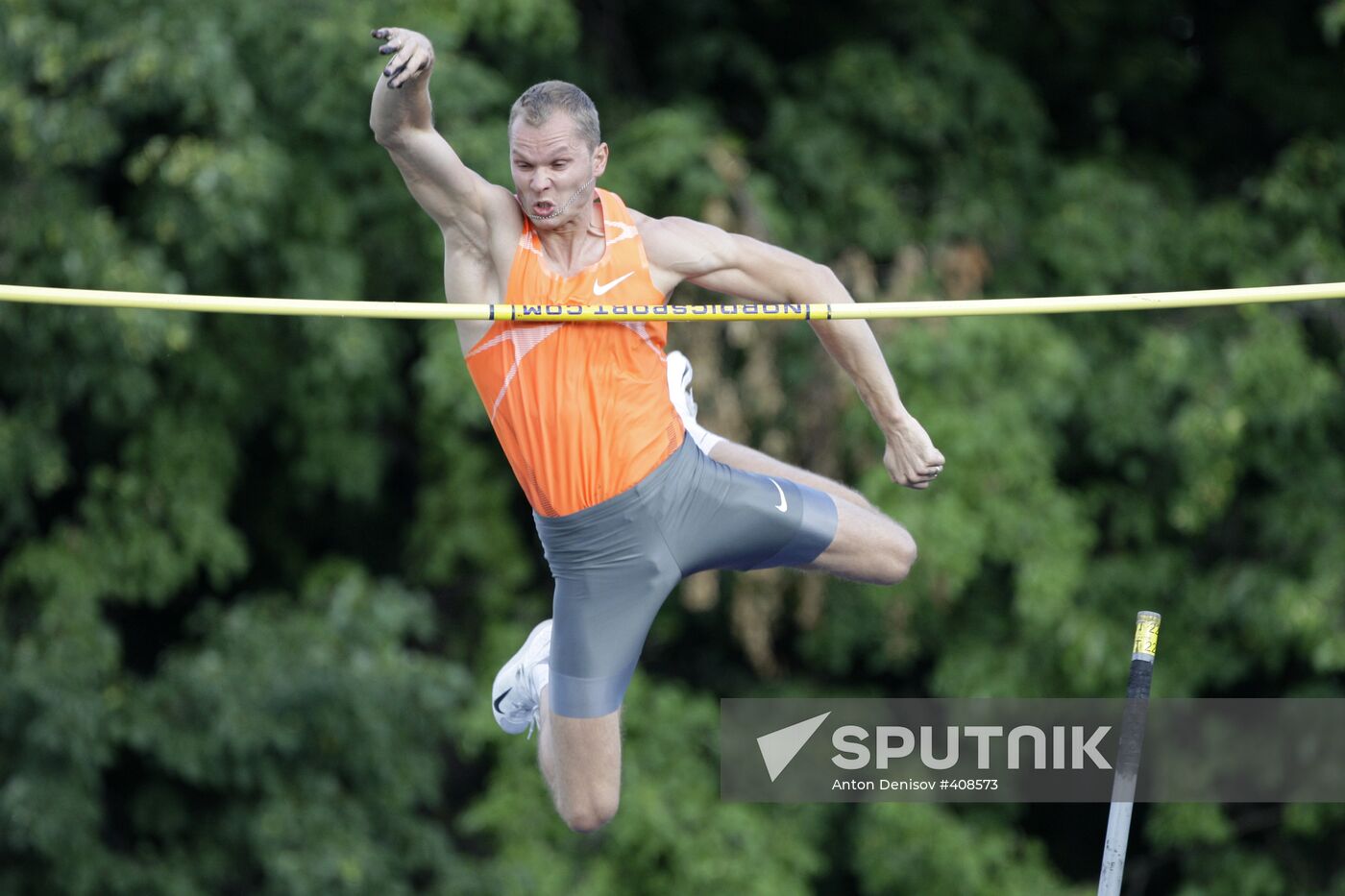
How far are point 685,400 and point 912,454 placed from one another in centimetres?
79

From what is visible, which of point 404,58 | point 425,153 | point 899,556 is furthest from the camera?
point 899,556

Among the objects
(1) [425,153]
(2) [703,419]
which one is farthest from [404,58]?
(2) [703,419]

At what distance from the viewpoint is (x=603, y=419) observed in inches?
180

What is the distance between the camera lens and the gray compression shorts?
4.64 meters

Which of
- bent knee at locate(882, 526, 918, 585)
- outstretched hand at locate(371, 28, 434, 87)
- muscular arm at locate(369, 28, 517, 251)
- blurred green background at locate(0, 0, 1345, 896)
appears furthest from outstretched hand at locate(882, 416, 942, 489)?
blurred green background at locate(0, 0, 1345, 896)

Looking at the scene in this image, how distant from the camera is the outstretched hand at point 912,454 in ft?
15.4

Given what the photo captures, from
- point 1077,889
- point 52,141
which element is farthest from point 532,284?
point 1077,889

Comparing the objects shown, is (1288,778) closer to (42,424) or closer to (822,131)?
(822,131)

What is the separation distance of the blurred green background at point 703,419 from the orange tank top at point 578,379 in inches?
147

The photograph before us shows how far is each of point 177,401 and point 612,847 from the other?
8.88 feet

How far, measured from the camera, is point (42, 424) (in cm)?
847

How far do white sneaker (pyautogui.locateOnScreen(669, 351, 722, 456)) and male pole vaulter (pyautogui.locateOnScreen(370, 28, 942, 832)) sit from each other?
337 millimetres

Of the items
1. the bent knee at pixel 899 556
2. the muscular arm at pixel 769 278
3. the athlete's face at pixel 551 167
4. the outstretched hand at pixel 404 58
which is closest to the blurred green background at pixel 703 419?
the bent knee at pixel 899 556

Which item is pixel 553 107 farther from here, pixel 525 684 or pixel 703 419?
pixel 703 419
